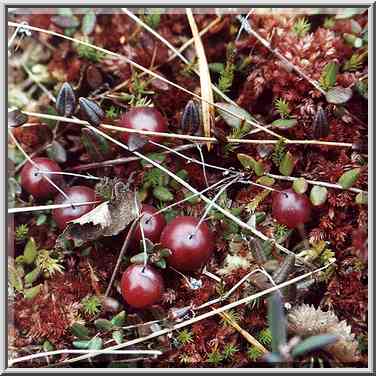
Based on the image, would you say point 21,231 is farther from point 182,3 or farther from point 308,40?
point 308,40

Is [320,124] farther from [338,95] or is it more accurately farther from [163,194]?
[163,194]

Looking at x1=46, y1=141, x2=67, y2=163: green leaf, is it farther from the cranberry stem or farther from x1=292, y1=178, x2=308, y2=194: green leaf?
x1=292, y1=178, x2=308, y2=194: green leaf

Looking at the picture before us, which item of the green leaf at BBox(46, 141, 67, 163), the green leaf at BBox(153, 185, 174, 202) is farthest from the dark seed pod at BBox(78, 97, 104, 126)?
the green leaf at BBox(153, 185, 174, 202)

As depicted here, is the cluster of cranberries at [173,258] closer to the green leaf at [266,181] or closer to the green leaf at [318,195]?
the green leaf at [266,181]

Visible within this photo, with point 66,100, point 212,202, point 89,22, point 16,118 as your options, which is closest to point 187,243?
point 212,202

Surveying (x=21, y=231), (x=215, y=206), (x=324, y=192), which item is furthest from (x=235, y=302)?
(x=21, y=231)
